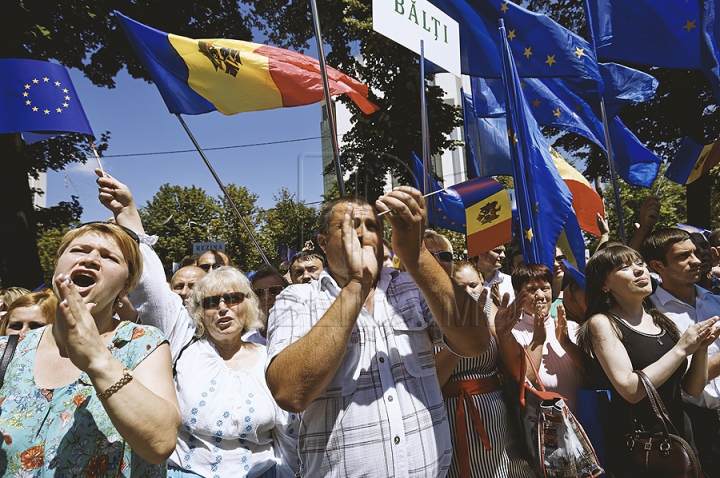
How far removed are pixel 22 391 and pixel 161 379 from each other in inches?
16.5

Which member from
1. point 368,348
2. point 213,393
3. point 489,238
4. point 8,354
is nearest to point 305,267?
point 489,238

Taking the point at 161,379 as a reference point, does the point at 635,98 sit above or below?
above

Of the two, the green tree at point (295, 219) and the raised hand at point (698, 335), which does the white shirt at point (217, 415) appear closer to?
the green tree at point (295, 219)

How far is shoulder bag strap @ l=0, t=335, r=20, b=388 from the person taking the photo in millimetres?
1546

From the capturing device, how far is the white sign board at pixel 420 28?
9.98 feet

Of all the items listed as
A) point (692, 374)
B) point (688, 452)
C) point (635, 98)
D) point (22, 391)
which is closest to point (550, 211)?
point (692, 374)

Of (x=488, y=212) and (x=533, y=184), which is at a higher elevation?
(x=533, y=184)

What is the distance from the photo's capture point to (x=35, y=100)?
3281 millimetres

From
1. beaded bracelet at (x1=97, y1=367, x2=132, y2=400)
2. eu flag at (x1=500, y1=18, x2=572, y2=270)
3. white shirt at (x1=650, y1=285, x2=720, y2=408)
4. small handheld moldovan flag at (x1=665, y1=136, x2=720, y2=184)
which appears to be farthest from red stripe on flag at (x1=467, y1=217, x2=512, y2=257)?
beaded bracelet at (x1=97, y1=367, x2=132, y2=400)

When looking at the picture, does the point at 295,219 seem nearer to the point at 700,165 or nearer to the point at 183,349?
the point at 183,349

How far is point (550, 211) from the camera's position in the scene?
3.46 meters

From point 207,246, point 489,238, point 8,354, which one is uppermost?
point 207,246

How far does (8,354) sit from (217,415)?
827mm

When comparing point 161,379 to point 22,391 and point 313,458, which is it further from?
point 313,458
